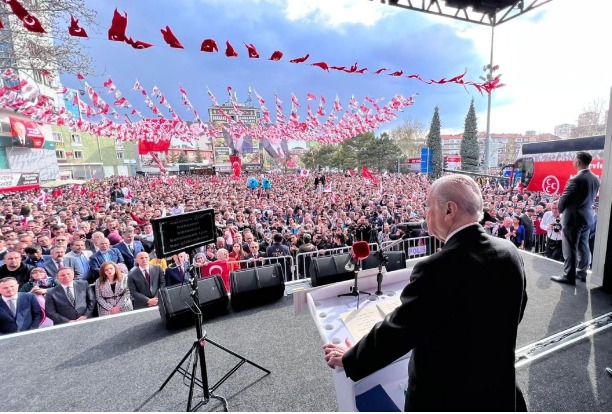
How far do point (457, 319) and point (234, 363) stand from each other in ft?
7.60

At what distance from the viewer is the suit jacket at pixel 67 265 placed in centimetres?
470

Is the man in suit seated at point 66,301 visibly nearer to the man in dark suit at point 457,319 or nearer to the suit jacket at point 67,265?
the suit jacket at point 67,265

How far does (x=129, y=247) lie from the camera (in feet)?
19.8

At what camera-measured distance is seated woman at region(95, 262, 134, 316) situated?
375 centimetres

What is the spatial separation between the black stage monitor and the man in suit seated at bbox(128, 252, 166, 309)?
224cm

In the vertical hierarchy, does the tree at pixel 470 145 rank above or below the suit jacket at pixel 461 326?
above

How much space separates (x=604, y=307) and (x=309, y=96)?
11.3 m

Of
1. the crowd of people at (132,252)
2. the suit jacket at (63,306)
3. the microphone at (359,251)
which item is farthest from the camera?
the crowd of people at (132,252)

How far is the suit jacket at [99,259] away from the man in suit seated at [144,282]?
1616mm

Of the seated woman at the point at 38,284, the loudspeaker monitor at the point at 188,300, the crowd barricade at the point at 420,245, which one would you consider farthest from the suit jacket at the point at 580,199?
the seated woman at the point at 38,284

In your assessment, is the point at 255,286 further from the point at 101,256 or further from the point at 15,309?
the point at 101,256

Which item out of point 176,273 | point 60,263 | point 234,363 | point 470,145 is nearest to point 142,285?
point 176,273

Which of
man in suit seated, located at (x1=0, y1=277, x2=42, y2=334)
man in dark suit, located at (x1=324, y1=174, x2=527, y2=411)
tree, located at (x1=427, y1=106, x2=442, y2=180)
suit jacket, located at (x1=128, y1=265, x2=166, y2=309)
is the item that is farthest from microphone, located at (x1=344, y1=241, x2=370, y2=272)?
tree, located at (x1=427, y1=106, x2=442, y2=180)

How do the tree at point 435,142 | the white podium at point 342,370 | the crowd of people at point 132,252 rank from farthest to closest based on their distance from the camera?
1. the tree at point 435,142
2. the crowd of people at point 132,252
3. the white podium at point 342,370
